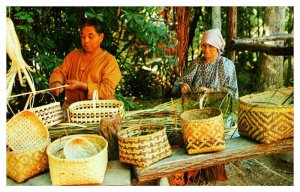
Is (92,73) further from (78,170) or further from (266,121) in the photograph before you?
(266,121)

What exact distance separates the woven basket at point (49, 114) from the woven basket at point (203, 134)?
1030mm

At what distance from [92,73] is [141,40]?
1975 millimetres

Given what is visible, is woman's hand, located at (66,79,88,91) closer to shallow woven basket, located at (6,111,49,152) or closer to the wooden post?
shallow woven basket, located at (6,111,49,152)

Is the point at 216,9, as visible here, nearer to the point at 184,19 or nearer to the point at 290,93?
the point at 184,19

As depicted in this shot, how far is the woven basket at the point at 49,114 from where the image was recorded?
107 inches

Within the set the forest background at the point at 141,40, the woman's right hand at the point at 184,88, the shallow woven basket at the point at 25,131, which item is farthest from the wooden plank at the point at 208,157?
the forest background at the point at 141,40

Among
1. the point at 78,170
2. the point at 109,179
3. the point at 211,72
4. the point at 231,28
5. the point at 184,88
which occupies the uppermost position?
the point at 231,28

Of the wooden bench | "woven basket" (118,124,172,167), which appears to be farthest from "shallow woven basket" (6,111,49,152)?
"woven basket" (118,124,172,167)

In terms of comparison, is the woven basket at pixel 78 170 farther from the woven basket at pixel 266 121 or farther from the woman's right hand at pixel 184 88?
the woman's right hand at pixel 184 88

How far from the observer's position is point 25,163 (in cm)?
226

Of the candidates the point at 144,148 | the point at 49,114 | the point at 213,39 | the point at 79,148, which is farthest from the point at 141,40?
the point at 144,148
